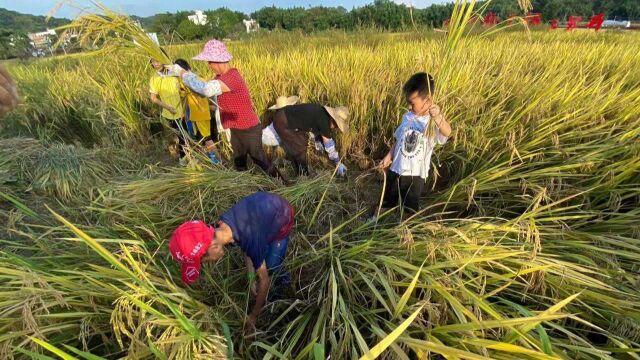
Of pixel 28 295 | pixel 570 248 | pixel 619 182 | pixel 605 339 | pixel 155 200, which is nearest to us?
pixel 28 295

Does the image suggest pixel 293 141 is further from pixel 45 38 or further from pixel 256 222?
pixel 45 38

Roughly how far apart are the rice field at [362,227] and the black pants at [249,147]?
0.32m

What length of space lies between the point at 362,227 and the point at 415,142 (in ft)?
2.34

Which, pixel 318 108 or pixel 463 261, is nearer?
pixel 463 261

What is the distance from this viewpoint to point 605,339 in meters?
1.18

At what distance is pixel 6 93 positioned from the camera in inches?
36.2

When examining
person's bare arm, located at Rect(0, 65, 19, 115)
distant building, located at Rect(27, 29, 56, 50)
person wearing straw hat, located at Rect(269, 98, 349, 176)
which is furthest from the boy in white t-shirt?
distant building, located at Rect(27, 29, 56, 50)

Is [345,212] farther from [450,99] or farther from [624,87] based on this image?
→ [624,87]

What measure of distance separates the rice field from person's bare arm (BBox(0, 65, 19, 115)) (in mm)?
414

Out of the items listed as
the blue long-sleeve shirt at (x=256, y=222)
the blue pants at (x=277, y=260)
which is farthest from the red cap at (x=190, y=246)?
the blue pants at (x=277, y=260)

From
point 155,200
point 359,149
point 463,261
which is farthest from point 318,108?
point 463,261

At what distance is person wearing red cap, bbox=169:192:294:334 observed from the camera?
1141mm

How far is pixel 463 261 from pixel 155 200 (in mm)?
1680

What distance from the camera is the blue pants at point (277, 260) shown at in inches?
60.0
